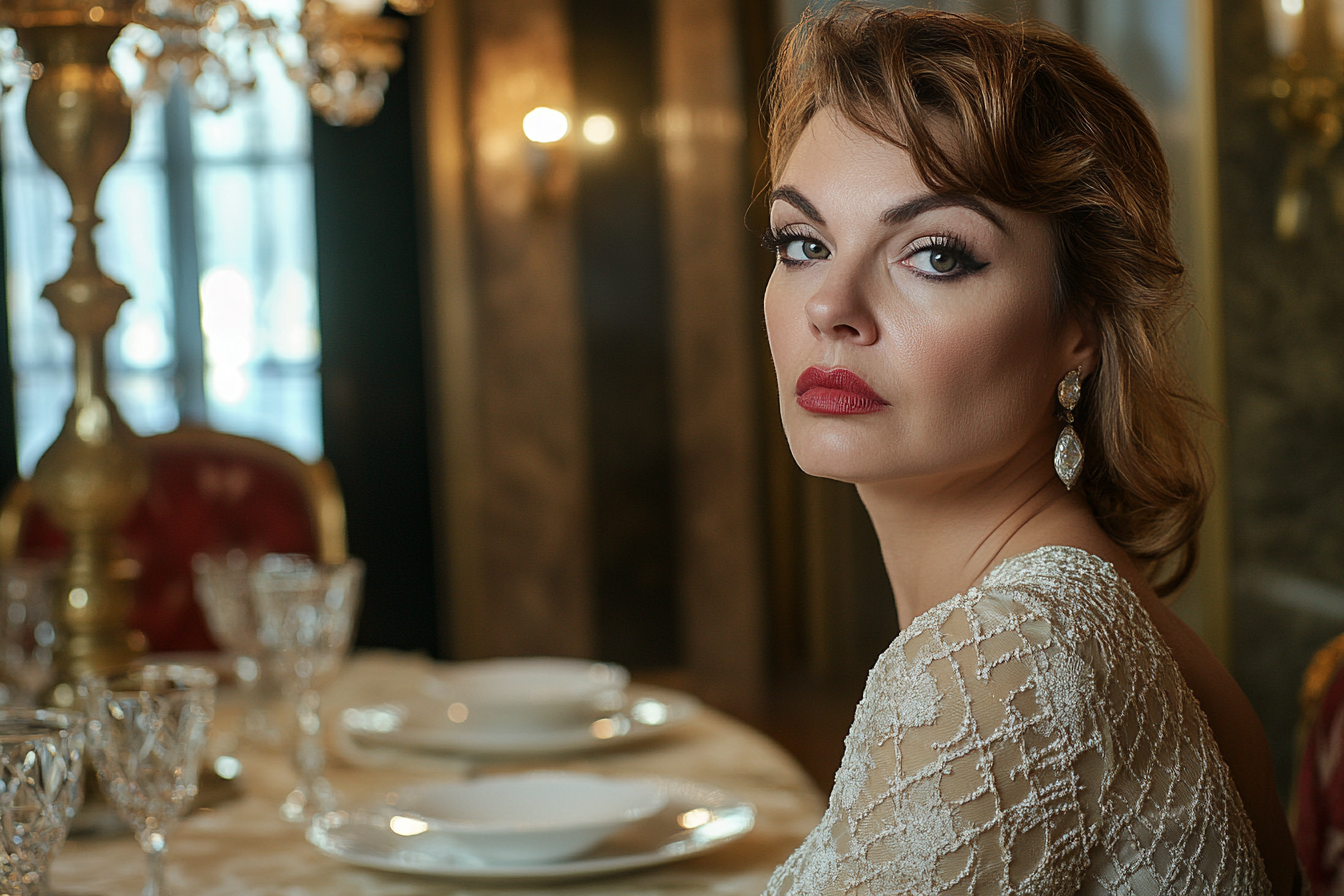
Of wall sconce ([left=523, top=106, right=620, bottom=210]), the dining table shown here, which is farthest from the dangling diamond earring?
wall sconce ([left=523, top=106, right=620, bottom=210])

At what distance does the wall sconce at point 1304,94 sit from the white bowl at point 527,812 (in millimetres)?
1947

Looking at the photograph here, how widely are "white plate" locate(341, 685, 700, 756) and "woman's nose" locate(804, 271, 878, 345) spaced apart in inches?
33.0

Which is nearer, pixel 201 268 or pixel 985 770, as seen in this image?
pixel 985 770

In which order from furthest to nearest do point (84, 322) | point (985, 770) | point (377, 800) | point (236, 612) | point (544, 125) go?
point (544, 125) < point (236, 612) < point (84, 322) < point (377, 800) < point (985, 770)

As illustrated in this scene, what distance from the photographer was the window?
5.29 metres

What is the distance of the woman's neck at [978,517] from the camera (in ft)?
3.28

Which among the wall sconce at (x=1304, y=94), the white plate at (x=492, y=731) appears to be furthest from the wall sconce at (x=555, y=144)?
the white plate at (x=492, y=731)

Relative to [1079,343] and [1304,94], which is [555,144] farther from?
[1079,343]

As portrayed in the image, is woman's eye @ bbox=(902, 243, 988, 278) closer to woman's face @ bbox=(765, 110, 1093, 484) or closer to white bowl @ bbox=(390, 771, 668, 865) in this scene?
woman's face @ bbox=(765, 110, 1093, 484)

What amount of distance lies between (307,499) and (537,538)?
2.70 meters

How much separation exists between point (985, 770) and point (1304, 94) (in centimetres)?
217

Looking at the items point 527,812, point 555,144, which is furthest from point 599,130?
point 527,812

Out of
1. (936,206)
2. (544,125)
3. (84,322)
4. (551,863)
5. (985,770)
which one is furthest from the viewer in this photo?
(544,125)

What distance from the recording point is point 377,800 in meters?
1.26
